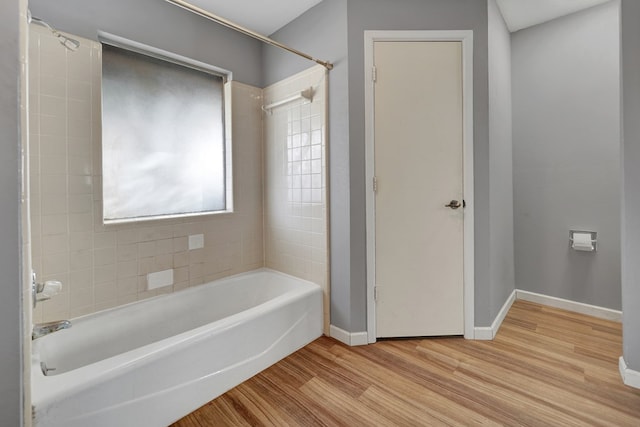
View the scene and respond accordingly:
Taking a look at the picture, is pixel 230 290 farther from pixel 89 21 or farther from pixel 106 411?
pixel 89 21

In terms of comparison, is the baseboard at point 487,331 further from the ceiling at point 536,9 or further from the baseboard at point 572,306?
the ceiling at point 536,9

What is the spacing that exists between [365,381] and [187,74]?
7.85ft

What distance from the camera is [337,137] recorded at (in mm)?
1989

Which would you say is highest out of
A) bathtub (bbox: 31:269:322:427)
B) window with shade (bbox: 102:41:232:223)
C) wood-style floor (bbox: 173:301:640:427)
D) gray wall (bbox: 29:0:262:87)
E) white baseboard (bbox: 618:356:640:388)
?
gray wall (bbox: 29:0:262:87)

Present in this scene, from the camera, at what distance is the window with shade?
6.07 feet

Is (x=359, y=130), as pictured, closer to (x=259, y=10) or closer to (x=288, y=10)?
(x=288, y=10)

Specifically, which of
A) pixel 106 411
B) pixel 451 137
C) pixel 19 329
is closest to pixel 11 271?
pixel 19 329

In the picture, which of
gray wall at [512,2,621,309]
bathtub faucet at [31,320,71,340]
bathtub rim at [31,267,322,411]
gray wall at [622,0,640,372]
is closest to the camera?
bathtub faucet at [31,320,71,340]

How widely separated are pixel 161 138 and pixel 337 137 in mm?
1238

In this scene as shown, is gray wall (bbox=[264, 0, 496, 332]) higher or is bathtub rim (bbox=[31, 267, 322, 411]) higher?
gray wall (bbox=[264, 0, 496, 332])

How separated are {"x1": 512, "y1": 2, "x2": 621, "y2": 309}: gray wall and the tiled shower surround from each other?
1874mm

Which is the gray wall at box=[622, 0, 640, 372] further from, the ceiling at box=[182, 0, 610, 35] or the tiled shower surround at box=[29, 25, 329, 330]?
the tiled shower surround at box=[29, 25, 329, 330]

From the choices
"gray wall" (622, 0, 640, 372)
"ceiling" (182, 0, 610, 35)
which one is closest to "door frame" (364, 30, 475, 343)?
"ceiling" (182, 0, 610, 35)

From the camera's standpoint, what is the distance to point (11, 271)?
0.71 m
